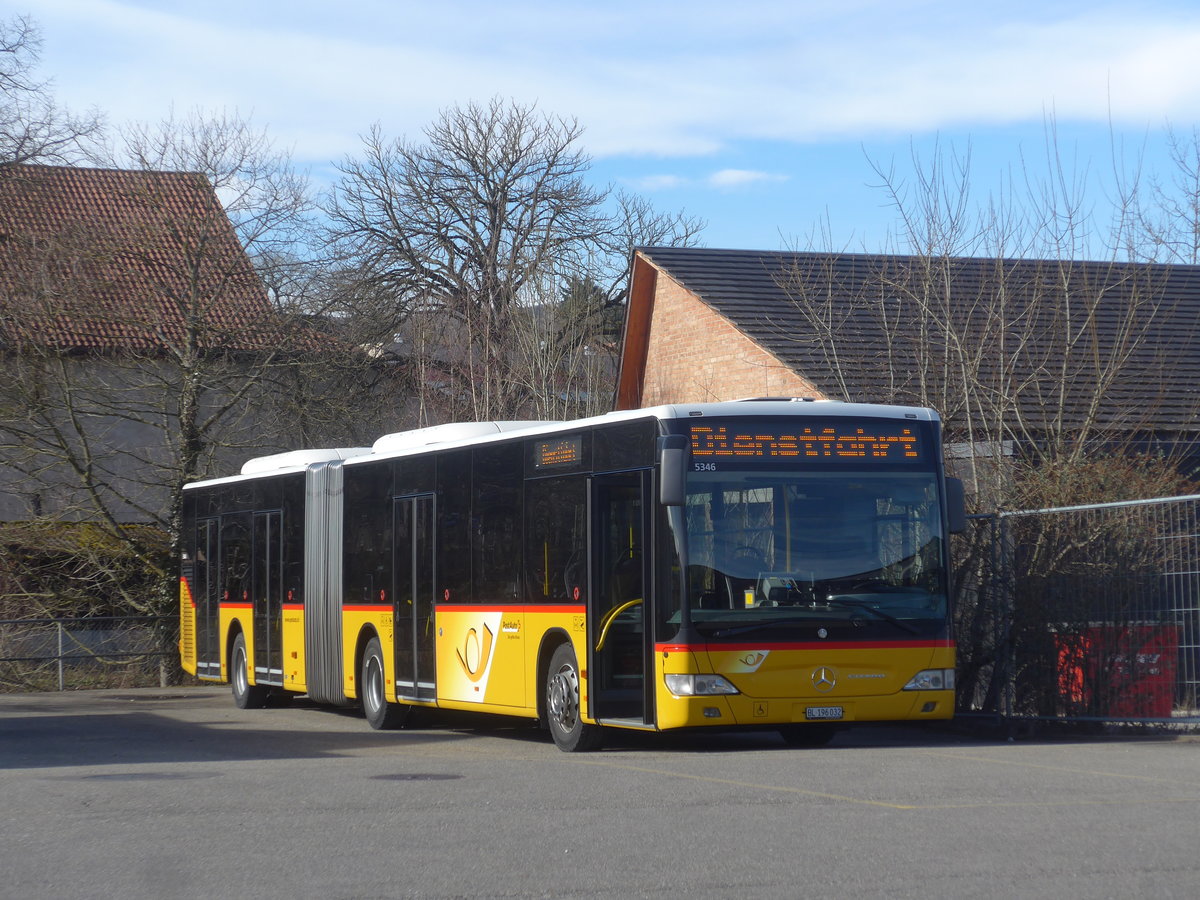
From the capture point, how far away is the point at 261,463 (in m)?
23.4

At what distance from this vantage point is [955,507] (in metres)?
13.9

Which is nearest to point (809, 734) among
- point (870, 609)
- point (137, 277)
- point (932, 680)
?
point (932, 680)

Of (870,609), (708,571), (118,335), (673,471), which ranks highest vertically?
(118,335)

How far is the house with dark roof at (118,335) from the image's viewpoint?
2692 centimetres

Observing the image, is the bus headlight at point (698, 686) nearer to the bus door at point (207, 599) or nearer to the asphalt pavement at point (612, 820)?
the asphalt pavement at point (612, 820)

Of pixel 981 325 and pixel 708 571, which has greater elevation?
pixel 981 325

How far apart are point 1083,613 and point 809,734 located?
2787 mm

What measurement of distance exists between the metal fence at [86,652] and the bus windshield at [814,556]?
17297 mm

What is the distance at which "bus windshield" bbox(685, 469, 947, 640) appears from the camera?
13008 mm

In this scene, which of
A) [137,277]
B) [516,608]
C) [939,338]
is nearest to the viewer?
[516,608]

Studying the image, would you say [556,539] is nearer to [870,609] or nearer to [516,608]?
[516,608]

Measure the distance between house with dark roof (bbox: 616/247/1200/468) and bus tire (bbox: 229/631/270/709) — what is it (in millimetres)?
9115

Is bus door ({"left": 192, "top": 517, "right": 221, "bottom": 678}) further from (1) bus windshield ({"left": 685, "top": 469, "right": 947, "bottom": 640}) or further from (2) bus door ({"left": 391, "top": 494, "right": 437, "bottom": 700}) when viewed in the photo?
(1) bus windshield ({"left": 685, "top": 469, "right": 947, "bottom": 640})

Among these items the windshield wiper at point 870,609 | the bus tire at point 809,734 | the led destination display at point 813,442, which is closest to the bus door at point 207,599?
the bus tire at point 809,734
